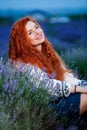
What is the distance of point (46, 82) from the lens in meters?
4.34

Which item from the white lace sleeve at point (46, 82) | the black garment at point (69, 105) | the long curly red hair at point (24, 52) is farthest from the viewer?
the long curly red hair at point (24, 52)

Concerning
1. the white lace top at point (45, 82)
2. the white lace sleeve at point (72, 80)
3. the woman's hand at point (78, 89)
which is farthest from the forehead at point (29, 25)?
the woman's hand at point (78, 89)

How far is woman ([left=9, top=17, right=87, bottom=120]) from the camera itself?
4516mm

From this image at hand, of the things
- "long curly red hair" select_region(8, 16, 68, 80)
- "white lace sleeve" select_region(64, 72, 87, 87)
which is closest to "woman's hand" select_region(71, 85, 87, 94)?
"white lace sleeve" select_region(64, 72, 87, 87)

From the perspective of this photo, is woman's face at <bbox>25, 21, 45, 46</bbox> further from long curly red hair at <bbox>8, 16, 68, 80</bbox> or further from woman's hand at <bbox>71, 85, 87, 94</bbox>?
woman's hand at <bbox>71, 85, 87, 94</bbox>

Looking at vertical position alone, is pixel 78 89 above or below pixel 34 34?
below

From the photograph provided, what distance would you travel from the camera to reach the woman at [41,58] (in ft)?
14.8

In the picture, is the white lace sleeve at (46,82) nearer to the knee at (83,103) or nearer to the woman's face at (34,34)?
the knee at (83,103)

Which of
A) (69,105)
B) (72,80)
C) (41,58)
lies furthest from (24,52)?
(69,105)

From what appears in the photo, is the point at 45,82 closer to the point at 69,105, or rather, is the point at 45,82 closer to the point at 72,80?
the point at 69,105

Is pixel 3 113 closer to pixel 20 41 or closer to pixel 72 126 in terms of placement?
pixel 72 126

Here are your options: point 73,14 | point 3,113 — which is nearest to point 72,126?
point 3,113

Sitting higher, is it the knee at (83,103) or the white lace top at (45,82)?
the white lace top at (45,82)

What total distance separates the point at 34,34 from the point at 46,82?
0.65 metres
